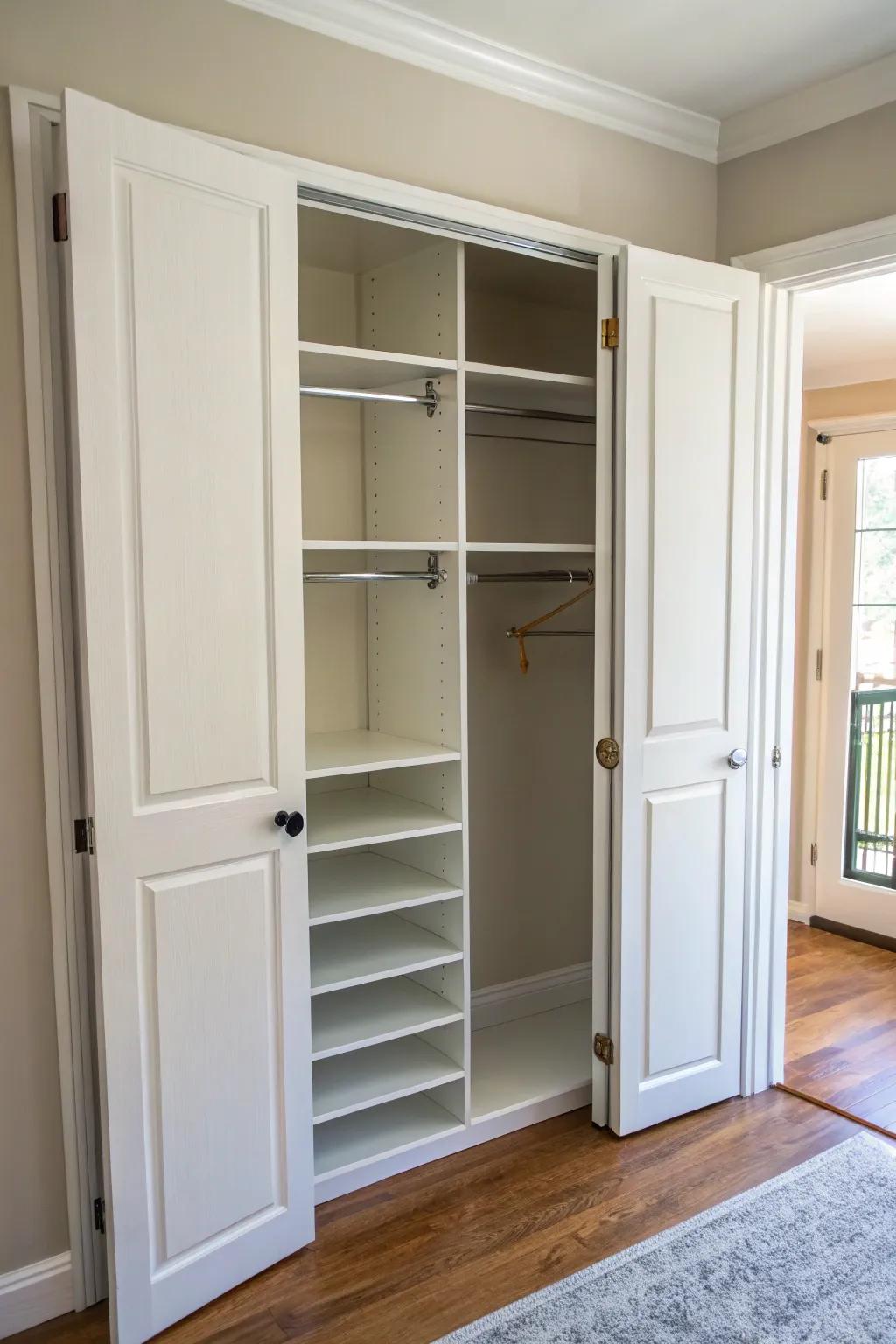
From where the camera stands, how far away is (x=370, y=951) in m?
2.54

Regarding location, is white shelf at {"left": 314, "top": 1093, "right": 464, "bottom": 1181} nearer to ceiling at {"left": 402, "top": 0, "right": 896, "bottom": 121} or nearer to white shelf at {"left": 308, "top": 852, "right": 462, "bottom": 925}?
white shelf at {"left": 308, "top": 852, "right": 462, "bottom": 925}

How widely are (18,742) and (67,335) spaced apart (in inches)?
30.7

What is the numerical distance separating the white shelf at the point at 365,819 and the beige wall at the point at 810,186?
182 centimetres

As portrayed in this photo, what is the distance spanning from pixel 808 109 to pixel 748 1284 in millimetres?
2830

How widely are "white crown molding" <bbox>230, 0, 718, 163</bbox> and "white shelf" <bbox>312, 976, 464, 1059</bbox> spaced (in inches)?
88.8

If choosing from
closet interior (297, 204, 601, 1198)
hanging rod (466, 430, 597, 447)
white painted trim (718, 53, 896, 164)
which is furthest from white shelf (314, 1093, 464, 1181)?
white painted trim (718, 53, 896, 164)

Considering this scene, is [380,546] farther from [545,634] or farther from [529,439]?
[529,439]

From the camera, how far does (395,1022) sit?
97.8 inches

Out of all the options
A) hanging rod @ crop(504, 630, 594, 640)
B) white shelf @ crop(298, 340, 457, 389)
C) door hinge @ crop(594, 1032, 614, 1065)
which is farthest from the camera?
hanging rod @ crop(504, 630, 594, 640)

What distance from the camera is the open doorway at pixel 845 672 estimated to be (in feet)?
13.4

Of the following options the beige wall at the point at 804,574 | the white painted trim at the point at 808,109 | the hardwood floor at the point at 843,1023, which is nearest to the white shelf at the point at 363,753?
the hardwood floor at the point at 843,1023

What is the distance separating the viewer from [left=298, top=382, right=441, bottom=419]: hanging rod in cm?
233

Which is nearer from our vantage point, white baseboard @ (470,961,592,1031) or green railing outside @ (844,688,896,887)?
white baseboard @ (470,961,592,1031)

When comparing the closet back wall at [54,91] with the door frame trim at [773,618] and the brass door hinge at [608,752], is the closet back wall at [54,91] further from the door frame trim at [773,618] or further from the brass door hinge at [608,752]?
the brass door hinge at [608,752]
